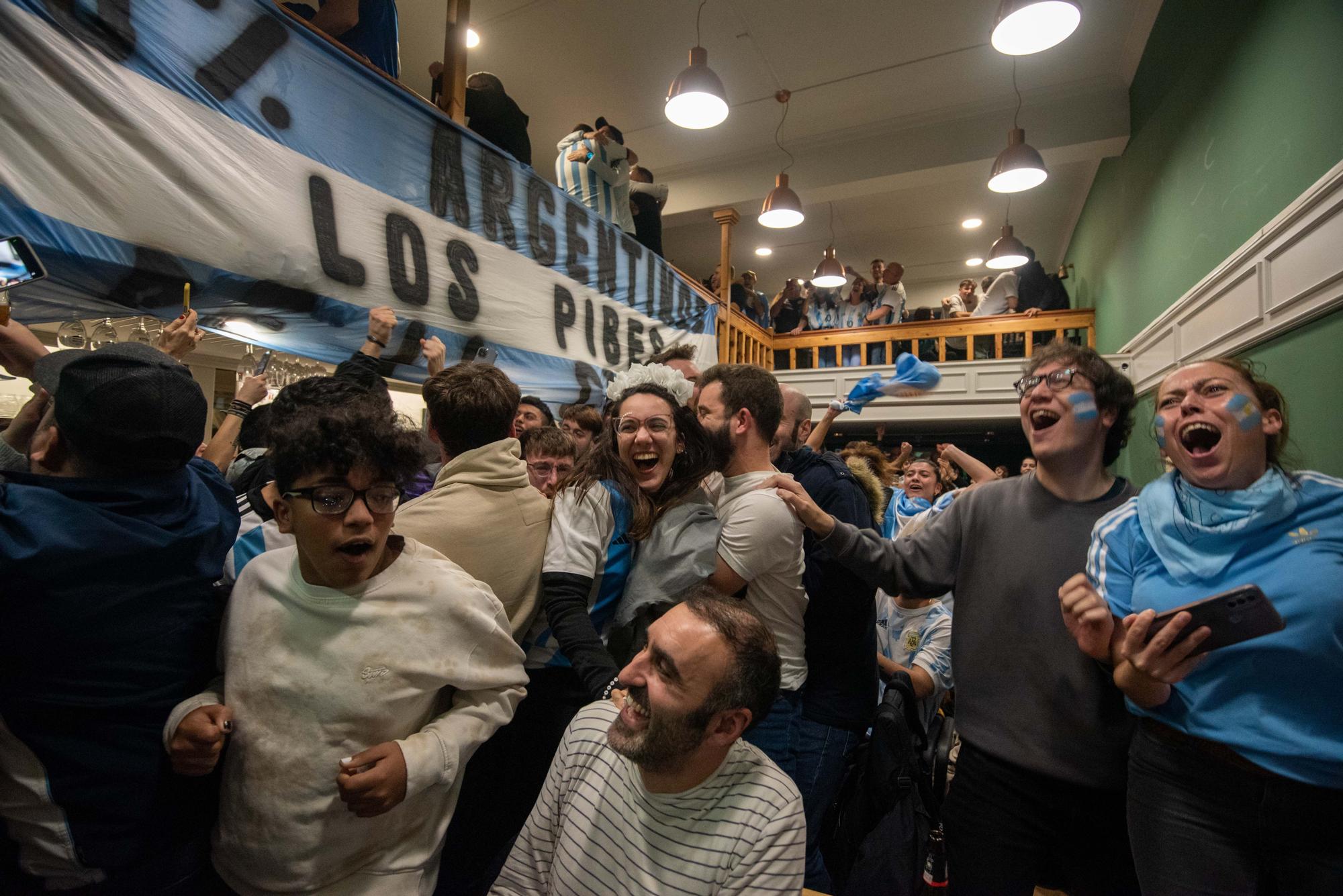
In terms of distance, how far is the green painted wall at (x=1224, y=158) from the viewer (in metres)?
2.67

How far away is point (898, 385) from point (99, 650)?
2.85m

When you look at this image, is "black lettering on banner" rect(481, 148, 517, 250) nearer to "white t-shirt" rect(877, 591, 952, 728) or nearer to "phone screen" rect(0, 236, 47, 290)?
"phone screen" rect(0, 236, 47, 290)

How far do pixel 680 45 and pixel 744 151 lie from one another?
177cm

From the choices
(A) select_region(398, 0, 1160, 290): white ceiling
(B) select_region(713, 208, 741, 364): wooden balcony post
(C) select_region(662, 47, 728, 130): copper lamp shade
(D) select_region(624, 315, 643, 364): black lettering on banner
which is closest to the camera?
(D) select_region(624, 315, 643, 364): black lettering on banner

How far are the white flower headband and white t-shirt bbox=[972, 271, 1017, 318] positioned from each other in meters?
7.50

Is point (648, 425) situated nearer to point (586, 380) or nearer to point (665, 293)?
point (586, 380)

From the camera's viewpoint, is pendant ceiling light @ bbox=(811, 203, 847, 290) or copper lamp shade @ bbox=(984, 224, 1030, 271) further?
pendant ceiling light @ bbox=(811, 203, 847, 290)

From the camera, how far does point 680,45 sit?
572 cm

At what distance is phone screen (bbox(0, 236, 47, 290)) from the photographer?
44.1 inches

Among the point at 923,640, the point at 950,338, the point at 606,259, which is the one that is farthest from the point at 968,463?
the point at 950,338

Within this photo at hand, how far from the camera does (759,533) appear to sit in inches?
60.2

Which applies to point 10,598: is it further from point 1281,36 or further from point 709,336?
point 1281,36

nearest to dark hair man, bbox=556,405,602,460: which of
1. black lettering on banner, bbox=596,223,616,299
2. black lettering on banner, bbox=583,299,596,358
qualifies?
black lettering on banner, bbox=583,299,596,358

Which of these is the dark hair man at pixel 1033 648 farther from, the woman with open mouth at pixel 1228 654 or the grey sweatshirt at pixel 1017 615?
the woman with open mouth at pixel 1228 654
